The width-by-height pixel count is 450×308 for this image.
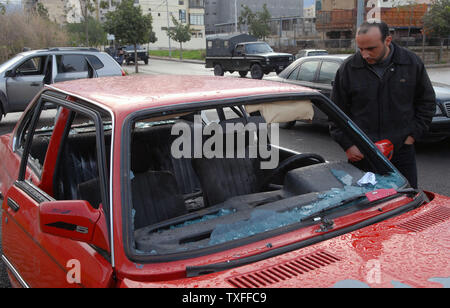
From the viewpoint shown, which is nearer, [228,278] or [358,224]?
[228,278]

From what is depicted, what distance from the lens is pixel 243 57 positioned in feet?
85.6

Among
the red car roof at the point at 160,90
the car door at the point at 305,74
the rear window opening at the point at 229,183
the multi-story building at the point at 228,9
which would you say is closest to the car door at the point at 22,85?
the car door at the point at 305,74

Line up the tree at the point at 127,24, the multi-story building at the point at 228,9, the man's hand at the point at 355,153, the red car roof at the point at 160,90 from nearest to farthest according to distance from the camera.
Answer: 1. the red car roof at the point at 160,90
2. the man's hand at the point at 355,153
3. the tree at the point at 127,24
4. the multi-story building at the point at 228,9

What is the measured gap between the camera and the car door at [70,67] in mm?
11188

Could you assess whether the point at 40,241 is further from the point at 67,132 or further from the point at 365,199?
the point at 365,199

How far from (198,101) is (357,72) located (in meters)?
1.68

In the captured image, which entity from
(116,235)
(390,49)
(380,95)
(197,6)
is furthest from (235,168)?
(197,6)

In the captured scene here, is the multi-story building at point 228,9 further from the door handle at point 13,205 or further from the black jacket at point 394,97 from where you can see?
the door handle at point 13,205

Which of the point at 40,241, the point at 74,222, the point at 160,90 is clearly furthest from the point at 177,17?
the point at 74,222

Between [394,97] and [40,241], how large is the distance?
8.39ft

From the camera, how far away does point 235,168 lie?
9.17 feet

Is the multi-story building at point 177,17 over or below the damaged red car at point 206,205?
over

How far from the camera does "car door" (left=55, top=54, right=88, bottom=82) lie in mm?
11188

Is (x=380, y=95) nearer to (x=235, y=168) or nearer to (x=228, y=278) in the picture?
(x=235, y=168)
